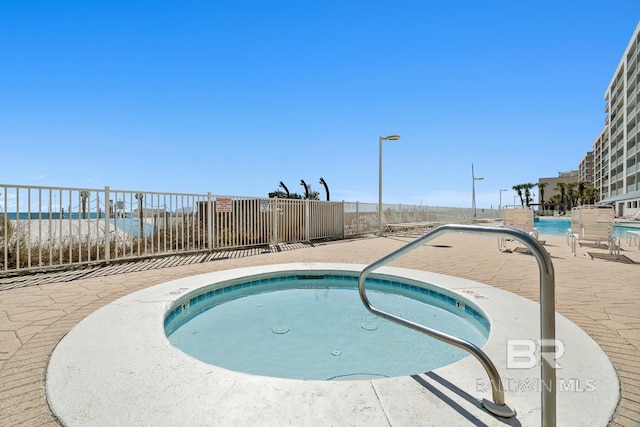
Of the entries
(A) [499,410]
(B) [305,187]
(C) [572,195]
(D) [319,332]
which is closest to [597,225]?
(D) [319,332]

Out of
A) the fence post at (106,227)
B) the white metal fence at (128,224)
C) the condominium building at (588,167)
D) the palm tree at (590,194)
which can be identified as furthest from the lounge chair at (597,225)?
the condominium building at (588,167)

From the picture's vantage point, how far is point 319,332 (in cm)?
338

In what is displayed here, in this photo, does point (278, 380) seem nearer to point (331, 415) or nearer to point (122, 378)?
point (331, 415)

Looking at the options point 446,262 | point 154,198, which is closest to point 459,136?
point 446,262

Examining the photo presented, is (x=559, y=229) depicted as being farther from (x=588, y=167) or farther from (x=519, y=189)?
(x=588, y=167)

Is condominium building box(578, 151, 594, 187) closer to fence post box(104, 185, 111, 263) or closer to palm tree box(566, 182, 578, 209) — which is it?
palm tree box(566, 182, 578, 209)

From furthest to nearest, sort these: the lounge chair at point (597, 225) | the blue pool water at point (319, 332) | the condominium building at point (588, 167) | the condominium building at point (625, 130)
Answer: the condominium building at point (588, 167) < the condominium building at point (625, 130) < the lounge chair at point (597, 225) < the blue pool water at point (319, 332)

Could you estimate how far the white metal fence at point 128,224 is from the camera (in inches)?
208

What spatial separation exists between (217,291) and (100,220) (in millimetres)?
3753

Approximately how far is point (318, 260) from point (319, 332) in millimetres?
3407

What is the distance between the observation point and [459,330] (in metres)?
3.30

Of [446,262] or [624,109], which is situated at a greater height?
[624,109]

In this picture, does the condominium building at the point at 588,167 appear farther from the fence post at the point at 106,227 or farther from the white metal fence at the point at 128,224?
the fence post at the point at 106,227

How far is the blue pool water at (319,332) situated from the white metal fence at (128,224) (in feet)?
11.6
